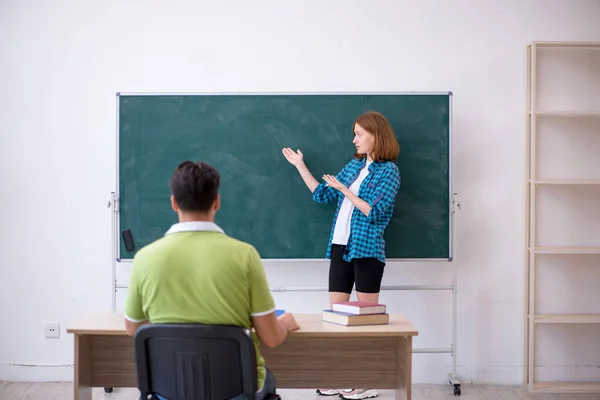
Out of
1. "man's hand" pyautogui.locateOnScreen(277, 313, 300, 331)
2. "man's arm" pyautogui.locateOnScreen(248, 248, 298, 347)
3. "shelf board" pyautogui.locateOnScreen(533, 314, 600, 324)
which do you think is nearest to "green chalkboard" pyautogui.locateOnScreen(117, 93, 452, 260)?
"shelf board" pyautogui.locateOnScreen(533, 314, 600, 324)

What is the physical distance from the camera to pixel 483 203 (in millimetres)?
4617

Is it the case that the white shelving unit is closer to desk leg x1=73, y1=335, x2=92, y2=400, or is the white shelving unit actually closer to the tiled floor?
the tiled floor

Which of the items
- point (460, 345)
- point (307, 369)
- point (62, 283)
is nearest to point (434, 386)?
point (460, 345)

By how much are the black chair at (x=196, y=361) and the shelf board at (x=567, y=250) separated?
274cm

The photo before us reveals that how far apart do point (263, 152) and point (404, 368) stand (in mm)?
1796

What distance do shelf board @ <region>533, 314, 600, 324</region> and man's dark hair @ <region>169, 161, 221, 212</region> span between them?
9.55 feet

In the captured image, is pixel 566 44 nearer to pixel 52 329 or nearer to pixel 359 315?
pixel 359 315

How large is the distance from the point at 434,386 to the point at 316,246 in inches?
50.1

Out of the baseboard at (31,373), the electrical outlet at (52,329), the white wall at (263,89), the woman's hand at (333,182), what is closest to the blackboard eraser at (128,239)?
the white wall at (263,89)

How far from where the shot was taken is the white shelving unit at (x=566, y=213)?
4617mm

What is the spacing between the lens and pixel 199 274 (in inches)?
85.4

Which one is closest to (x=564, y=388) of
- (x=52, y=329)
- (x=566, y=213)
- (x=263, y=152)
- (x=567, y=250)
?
(x=567, y=250)

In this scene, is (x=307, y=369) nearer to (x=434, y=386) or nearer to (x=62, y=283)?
(x=434, y=386)

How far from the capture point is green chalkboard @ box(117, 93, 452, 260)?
4.26 metres
